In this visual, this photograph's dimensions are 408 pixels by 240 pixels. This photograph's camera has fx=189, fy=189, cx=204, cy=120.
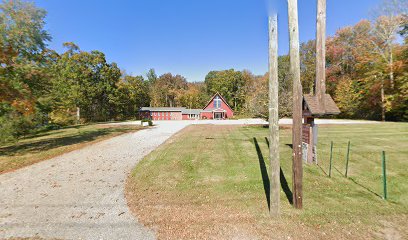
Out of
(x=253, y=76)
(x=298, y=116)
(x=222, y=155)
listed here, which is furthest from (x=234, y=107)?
(x=298, y=116)

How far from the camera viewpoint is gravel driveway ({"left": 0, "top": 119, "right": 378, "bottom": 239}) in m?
3.71

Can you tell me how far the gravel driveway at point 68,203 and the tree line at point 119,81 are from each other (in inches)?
214

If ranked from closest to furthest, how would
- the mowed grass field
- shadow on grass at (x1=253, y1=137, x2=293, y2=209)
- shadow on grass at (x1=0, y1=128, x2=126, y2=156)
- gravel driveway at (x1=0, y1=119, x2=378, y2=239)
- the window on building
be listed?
the mowed grass field → gravel driveway at (x1=0, y1=119, x2=378, y2=239) → shadow on grass at (x1=253, y1=137, x2=293, y2=209) → shadow on grass at (x1=0, y1=128, x2=126, y2=156) → the window on building

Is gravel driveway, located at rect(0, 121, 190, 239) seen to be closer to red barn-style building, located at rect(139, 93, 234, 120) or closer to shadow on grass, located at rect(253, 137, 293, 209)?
shadow on grass, located at rect(253, 137, 293, 209)

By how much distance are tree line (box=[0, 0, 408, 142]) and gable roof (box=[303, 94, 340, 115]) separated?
11.0 meters

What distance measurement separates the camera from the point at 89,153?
11047 millimetres

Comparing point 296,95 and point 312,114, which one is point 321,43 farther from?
point 296,95

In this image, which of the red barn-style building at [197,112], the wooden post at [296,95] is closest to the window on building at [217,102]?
→ the red barn-style building at [197,112]

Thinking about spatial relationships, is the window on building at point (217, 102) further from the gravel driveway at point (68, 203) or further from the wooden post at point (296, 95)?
the wooden post at point (296, 95)

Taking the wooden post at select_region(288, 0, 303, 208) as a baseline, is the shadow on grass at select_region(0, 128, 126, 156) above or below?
below

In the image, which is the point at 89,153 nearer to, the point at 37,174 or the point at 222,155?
the point at 37,174

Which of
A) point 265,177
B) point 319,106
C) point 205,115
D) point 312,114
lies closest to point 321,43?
point 319,106

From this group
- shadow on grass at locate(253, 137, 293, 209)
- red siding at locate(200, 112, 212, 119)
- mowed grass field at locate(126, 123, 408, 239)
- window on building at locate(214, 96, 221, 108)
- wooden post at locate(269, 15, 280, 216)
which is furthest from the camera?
window on building at locate(214, 96, 221, 108)

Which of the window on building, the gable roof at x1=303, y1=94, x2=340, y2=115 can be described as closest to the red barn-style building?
the window on building
